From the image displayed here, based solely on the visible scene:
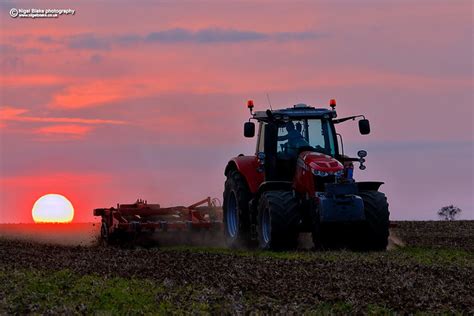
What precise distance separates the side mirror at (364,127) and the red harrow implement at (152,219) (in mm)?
6056

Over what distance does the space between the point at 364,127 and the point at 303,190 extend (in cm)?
211

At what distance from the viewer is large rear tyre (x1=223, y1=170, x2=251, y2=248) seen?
2453 cm

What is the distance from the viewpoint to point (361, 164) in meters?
23.0

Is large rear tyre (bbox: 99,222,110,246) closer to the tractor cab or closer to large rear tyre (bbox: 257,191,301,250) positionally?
the tractor cab

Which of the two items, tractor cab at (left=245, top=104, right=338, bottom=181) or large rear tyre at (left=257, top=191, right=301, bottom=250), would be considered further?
tractor cab at (left=245, top=104, right=338, bottom=181)

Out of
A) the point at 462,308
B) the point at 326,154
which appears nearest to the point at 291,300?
the point at 462,308

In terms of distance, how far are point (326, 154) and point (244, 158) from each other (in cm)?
264

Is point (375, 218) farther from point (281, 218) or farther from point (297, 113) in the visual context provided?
point (297, 113)

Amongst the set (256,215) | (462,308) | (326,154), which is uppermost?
(326,154)

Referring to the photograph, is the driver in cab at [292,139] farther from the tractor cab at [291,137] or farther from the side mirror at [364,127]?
the side mirror at [364,127]

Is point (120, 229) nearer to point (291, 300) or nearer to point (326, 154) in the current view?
point (326, 154)

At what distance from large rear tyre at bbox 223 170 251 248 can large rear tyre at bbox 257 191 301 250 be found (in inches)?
72.8

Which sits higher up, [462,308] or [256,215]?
[256,215]

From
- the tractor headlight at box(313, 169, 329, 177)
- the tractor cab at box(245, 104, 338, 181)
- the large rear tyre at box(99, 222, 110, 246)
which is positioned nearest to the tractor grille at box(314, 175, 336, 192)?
the tractor headlight at box(313, 169, 329, 177)
